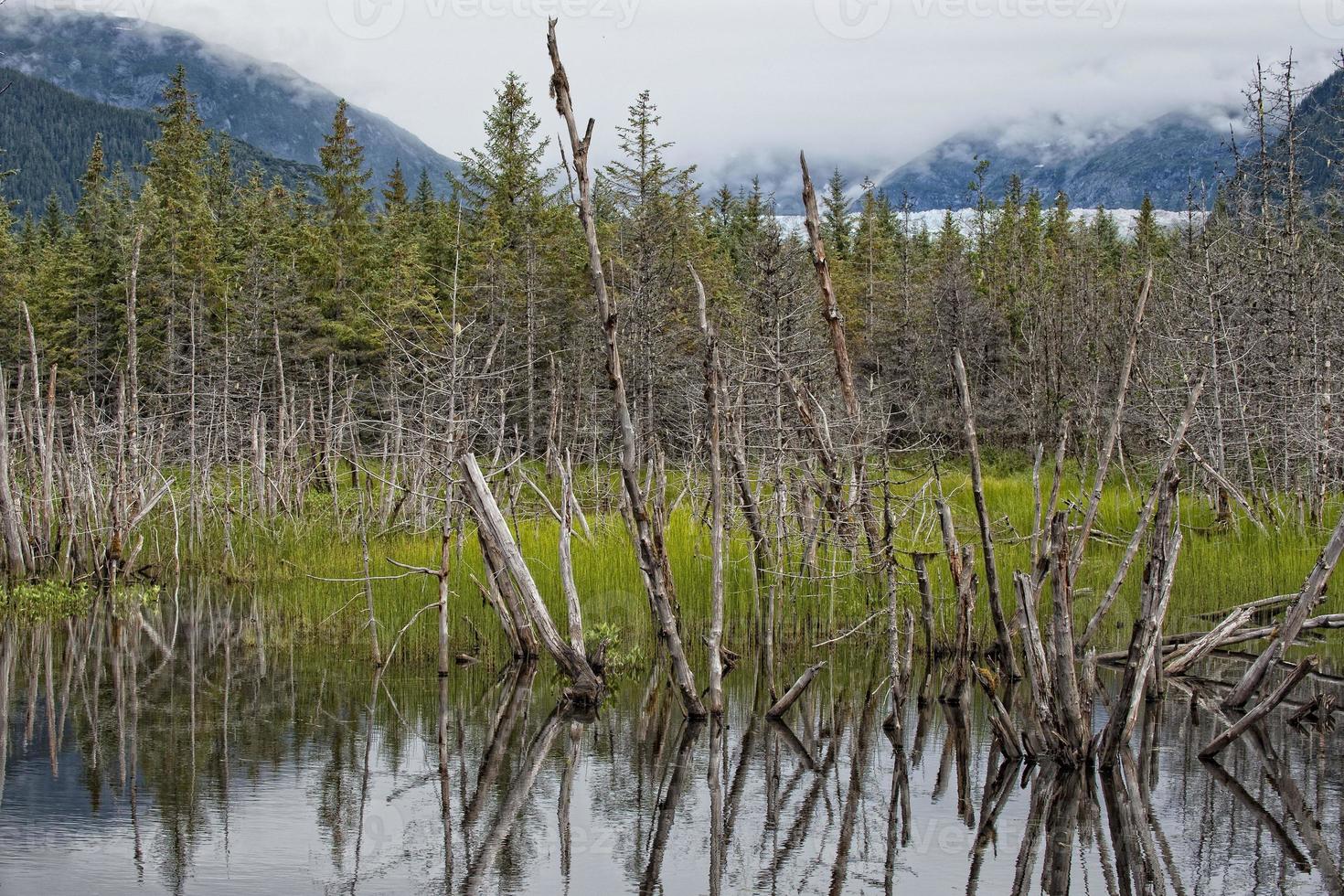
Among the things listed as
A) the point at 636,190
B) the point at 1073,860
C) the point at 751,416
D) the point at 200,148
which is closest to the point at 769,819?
the point at 1073,860

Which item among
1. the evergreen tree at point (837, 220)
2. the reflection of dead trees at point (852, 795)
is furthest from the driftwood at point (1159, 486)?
the evergreen tree at point (837, 220)

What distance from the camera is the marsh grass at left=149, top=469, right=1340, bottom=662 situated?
12.0 metres

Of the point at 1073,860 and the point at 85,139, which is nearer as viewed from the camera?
the point at 1073,860

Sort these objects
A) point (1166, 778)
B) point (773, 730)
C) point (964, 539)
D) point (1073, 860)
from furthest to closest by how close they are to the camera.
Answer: point (964, 539), point (773, 730), point (1166, 778), point (1073, 860)

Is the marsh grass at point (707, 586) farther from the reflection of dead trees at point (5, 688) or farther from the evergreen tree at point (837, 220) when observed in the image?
the evergreen tree at point (837, 220)

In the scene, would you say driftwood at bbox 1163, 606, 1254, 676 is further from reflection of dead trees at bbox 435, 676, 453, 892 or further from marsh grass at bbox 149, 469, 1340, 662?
reflection of dead trees at bbox 435, 676, 453, 892

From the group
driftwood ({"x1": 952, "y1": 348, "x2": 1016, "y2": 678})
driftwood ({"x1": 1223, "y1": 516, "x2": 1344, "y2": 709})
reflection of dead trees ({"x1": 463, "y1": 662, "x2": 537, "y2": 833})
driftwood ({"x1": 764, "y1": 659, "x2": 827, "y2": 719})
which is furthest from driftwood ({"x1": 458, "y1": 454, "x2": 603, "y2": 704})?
driftwood ({"x1": 1223, "y1": 516, "x2": 1344, "y2": 709})

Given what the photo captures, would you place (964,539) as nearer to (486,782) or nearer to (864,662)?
(864,662)

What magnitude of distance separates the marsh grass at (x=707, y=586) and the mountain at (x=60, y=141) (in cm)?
15834

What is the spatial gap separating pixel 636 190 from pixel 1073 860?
3173cm

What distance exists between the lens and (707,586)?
12273mm

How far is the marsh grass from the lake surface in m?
1.14

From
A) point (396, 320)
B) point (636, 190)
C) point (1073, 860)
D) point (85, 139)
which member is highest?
point (85, 139)

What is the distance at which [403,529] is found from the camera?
58.0ft
